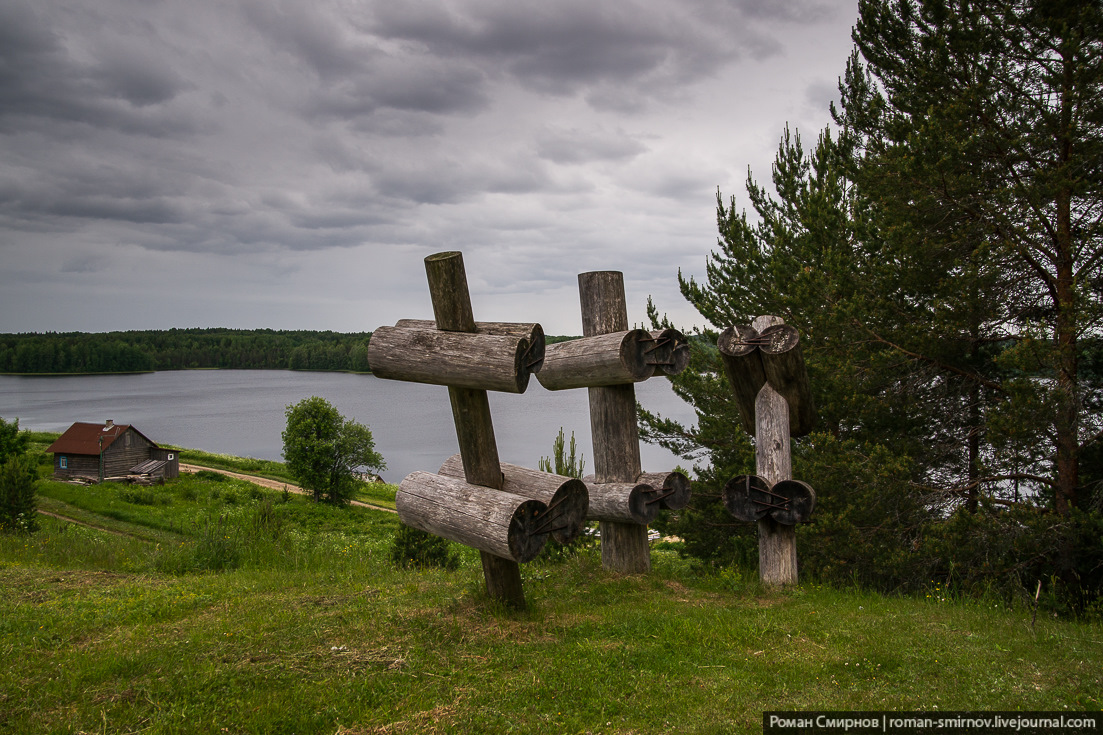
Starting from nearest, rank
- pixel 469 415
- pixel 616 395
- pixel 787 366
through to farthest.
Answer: pixel 469 415 < pixel 787 366 < pixel 616 395

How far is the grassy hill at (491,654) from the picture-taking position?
3943 millimetres

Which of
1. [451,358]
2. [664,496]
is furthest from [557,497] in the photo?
[664,496]

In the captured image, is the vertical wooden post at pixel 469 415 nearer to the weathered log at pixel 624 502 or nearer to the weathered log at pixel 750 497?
the weathered log at pixel 624 502

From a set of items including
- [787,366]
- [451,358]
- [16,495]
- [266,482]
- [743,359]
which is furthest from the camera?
[266,482]

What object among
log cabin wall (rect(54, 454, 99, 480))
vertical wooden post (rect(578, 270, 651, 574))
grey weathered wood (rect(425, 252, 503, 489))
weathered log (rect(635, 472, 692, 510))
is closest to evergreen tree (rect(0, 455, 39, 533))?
vertical wooden post (rect(578, 270, 651, 574))

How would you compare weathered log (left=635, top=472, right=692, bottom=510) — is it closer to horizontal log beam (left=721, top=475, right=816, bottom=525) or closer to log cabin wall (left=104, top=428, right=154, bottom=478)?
horizontal log beam (left=721, top=475, right=816, bottom=525)

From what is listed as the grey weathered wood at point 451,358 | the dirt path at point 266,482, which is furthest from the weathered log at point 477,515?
the dirt path at point 266,482

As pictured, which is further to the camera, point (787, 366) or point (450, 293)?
point (787, 366)

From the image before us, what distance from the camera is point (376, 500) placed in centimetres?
4653

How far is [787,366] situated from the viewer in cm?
741

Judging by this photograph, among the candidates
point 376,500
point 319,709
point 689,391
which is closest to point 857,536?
point 689,391

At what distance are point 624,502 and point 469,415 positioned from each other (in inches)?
103

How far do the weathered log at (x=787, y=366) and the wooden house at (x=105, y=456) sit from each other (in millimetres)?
44871

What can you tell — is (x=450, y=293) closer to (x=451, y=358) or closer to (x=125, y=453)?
(x=451, y=358)
